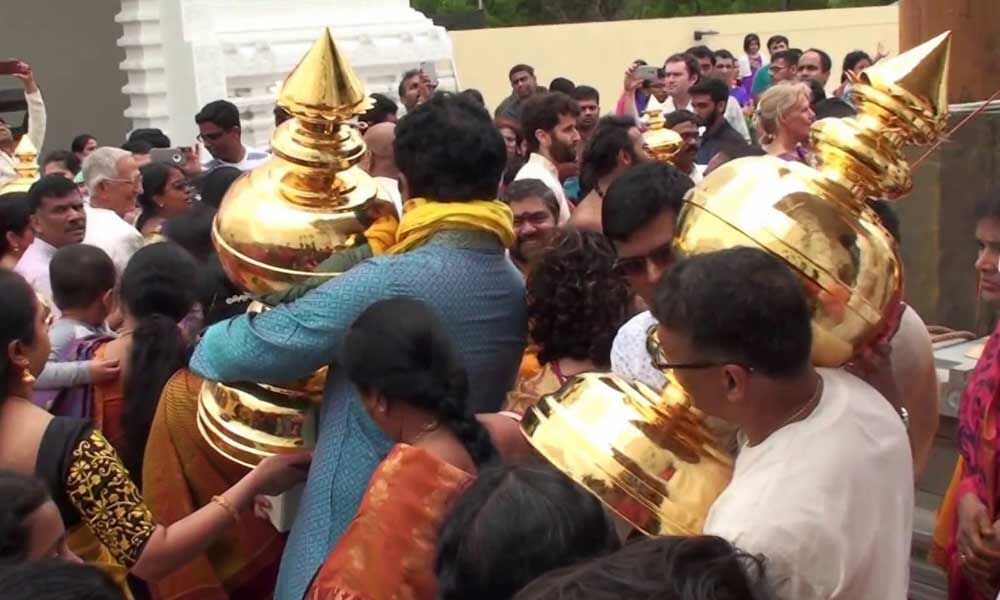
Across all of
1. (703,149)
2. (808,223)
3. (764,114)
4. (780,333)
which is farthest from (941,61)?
(703,149)

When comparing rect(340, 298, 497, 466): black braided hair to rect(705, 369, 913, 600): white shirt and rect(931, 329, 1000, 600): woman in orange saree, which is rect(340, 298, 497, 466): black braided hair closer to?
rect(705, 369, 913, 600): white shirt

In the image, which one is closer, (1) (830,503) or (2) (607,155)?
(1) (830,503)

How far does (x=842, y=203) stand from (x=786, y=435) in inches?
14.8

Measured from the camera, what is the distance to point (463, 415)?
7.48 feet

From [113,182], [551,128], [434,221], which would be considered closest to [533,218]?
[434,221]

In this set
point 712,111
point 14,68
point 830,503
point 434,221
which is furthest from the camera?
point 14,68

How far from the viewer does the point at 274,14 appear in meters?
11.2

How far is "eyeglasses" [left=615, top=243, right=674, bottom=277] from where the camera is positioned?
2.70m

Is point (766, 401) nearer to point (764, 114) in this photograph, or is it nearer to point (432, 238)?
point (432, 238)

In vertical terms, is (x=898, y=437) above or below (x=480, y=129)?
below

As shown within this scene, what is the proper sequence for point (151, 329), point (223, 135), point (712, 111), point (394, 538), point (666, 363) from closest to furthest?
point (666, 363) → point (394, 538) → point (151, 329) → point (223, 135) → point (712, 111)

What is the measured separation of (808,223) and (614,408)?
0.37 metres

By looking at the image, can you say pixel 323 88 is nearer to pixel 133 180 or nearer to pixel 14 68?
pixel 133 180

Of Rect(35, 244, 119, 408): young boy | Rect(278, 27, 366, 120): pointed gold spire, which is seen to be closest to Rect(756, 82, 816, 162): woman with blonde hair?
Rect(35, 244, 119, 408): young boy
